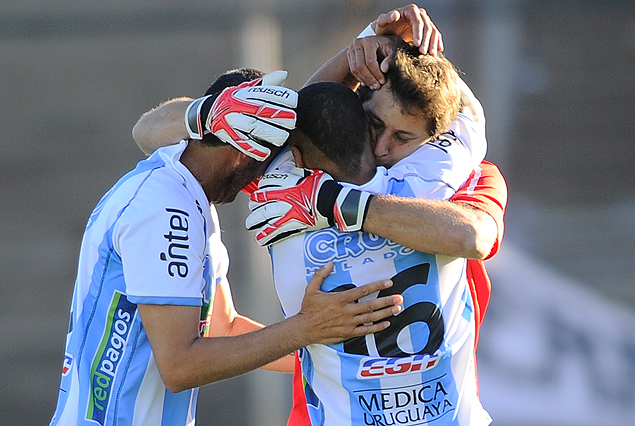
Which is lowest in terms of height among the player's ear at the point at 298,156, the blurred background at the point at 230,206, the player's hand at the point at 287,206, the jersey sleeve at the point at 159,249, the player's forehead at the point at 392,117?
the blurred background at the point at 230,206

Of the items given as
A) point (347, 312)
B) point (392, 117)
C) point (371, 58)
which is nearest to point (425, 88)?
point (392, 117)

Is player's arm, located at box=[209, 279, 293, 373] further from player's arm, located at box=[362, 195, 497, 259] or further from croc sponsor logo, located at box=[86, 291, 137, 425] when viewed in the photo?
player's arm, located at box=[362, 195, 497, 259]

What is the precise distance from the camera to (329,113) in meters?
1.76

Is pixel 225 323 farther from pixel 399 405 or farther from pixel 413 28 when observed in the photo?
pixel 413 28

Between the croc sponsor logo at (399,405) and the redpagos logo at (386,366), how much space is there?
41mm

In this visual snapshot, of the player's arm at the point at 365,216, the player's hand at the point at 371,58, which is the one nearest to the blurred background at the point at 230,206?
the player's hand at the point at 371,58

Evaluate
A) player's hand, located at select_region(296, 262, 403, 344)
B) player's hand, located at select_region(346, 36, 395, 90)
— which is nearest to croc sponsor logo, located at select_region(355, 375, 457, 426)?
player's hand, located at select_region(296, 262, 403, 344)

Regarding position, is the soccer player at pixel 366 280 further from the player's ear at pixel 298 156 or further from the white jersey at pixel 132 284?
the white jersey at pixel 132 284

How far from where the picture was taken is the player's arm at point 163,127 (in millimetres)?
2039

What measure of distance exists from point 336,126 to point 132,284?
61 centimetres

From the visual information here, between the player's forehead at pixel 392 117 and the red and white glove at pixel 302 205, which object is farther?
the player's forehead at pixel 392 117

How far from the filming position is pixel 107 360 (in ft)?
6.09

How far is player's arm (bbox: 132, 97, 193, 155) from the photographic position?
2039 mm

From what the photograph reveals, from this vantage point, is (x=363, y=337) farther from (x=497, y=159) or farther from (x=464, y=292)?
(x=497, y=159)
